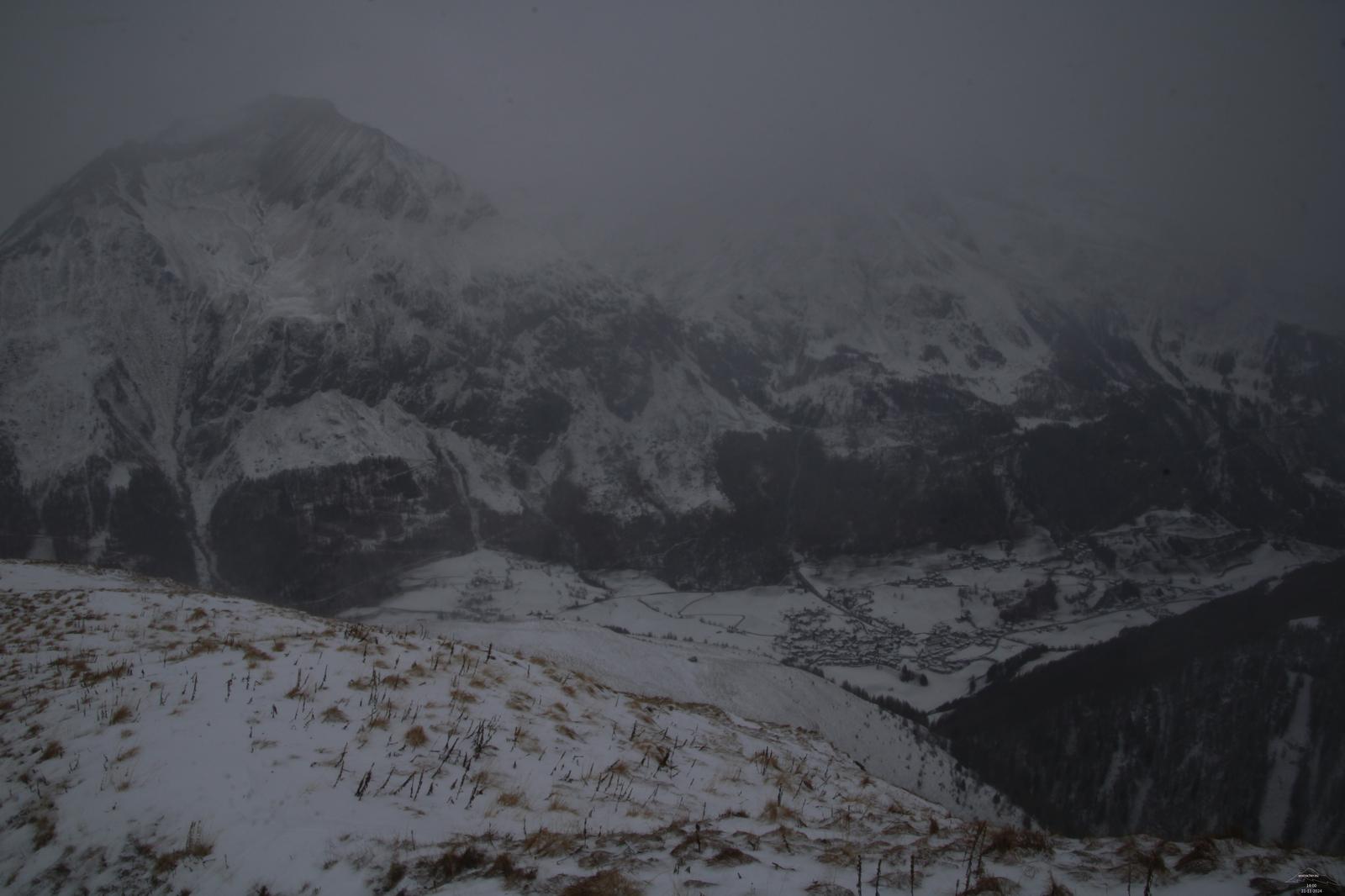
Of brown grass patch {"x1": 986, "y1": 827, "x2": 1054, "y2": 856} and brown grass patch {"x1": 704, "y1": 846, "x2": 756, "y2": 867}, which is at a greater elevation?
brown grass patch {"x1": 986, "y1": 827, "x2": 1054, "y2": 856}

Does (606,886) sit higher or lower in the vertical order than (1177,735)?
higher

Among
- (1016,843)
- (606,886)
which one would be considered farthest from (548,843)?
(1016,843)

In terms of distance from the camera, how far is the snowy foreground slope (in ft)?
25.2

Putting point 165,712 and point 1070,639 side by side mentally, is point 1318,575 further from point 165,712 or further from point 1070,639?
point 165,712

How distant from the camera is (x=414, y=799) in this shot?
945cm

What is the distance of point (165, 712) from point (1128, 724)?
450 ft

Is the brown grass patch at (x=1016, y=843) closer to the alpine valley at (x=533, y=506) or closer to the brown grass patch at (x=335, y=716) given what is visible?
the brown grass patch at (x=335, y=716)

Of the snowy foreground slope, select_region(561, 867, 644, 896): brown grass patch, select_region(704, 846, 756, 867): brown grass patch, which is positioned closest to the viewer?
select_region(561, 867, 644, 896): brown grass patch

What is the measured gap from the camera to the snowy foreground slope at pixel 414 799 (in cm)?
769

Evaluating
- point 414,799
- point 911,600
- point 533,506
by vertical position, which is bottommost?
point 911,600

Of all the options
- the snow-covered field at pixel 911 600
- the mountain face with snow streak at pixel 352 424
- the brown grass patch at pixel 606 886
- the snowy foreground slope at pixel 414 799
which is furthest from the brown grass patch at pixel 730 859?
the mountain face with snow streak at pixel 352 424

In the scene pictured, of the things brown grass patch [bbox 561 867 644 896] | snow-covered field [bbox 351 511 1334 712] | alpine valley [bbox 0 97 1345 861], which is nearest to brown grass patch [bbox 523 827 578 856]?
brown grass patch [bbox 561 867 644 896]

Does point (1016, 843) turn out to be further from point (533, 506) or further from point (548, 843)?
point (533, 506)

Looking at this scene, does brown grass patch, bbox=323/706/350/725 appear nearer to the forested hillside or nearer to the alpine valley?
the alpine valley
